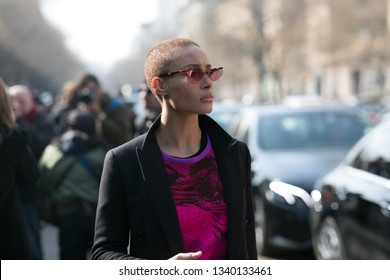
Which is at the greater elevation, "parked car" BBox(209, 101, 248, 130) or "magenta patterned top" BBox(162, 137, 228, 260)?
"magenta patterned top" BBox(162, 137, 228, 260)

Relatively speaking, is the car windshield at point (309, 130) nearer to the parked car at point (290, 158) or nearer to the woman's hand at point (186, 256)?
the parked car at point (290, 158)

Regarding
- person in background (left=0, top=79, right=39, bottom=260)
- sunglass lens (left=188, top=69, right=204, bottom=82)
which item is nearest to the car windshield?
person in background (left=0, top=79, right=39, bottom=260)

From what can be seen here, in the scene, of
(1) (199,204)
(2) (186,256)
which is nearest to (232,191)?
(1) (199,204)

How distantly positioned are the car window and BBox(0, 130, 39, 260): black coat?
8.20 ft

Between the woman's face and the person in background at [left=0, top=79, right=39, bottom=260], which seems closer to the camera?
the woman's face

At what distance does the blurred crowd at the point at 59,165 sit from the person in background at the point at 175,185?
5.14ft

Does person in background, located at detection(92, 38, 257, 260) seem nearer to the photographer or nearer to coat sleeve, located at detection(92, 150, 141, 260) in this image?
coat sleeve, located at detection(92, 150, 141, 260)

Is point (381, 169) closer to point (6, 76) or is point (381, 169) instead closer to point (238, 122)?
point (238, 122)

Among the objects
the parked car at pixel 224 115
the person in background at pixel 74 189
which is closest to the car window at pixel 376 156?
the person in background at pixel 74 189

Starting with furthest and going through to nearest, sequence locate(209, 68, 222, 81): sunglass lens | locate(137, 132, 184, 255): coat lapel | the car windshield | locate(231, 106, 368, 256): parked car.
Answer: the car windshield → locate(231, 106, 368, 256): parked car → locate(209, 68, 222, 81): sunglass lens → locate(137, 132, 184, 255): coat lapel

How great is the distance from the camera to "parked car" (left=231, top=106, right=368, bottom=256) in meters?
6.85

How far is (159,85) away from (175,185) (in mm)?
353
